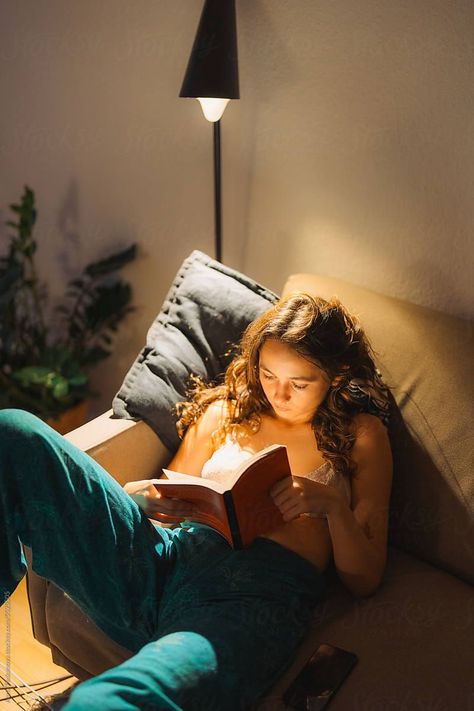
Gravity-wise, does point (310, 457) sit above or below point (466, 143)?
below

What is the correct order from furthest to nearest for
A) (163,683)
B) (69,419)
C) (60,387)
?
(69,419)
(60,387)
(163,683)

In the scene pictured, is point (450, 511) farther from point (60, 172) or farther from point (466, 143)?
point (60, 172)

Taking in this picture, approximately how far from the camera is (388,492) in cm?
154

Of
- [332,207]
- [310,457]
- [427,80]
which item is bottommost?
[310,457]

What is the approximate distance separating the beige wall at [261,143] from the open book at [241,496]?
2.46 ft

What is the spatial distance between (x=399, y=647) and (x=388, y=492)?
30 centimetres

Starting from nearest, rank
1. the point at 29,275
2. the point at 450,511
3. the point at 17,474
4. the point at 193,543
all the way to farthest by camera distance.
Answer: the point at 17,474 < the point at 193,543 < the point at 450,511 < the point at 29,275

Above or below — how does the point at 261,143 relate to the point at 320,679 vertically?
above

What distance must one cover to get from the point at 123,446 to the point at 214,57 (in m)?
0.97

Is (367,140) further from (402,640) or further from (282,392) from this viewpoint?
(402,640)

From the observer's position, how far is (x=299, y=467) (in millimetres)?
1570

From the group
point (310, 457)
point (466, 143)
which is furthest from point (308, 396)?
point (466, 143)

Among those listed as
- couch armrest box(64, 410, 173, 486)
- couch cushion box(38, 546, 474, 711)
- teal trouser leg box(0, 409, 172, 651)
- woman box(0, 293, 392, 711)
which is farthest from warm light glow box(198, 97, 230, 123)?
couch cushion box(38, 546, 474, 711)

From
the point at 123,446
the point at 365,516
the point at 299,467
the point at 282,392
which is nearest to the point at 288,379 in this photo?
the point at 282,392
